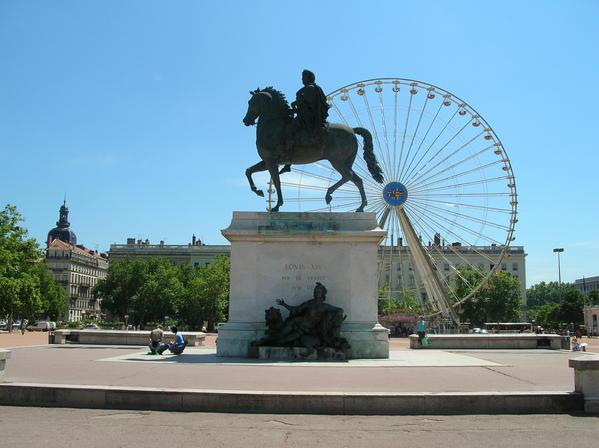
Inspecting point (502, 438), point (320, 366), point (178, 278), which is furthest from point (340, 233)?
point (178, 278)

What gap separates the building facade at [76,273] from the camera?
491ft

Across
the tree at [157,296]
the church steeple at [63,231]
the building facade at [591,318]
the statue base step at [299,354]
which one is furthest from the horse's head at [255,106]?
the church steeple at [63,231]

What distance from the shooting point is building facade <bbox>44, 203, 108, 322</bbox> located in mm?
149625

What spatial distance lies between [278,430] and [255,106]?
13.8 m

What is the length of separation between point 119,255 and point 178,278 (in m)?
44.0

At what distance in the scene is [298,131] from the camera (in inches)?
803

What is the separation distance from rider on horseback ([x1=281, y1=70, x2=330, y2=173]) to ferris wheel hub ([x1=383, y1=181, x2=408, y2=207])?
22.5 meters

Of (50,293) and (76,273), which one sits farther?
(76,273)

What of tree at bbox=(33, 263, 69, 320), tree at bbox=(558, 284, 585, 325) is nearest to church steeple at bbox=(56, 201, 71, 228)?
tree at bbox=(33, 263, 69, 320)

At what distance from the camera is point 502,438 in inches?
326

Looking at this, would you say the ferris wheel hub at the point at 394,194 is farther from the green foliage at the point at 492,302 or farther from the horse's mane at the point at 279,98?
the green foliage at the point at 492,302

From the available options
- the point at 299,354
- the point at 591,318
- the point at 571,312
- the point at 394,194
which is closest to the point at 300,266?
the point at 299,354

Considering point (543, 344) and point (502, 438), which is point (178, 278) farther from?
point (502, 438)

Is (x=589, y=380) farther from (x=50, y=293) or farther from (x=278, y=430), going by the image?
(x=50, y=293)
